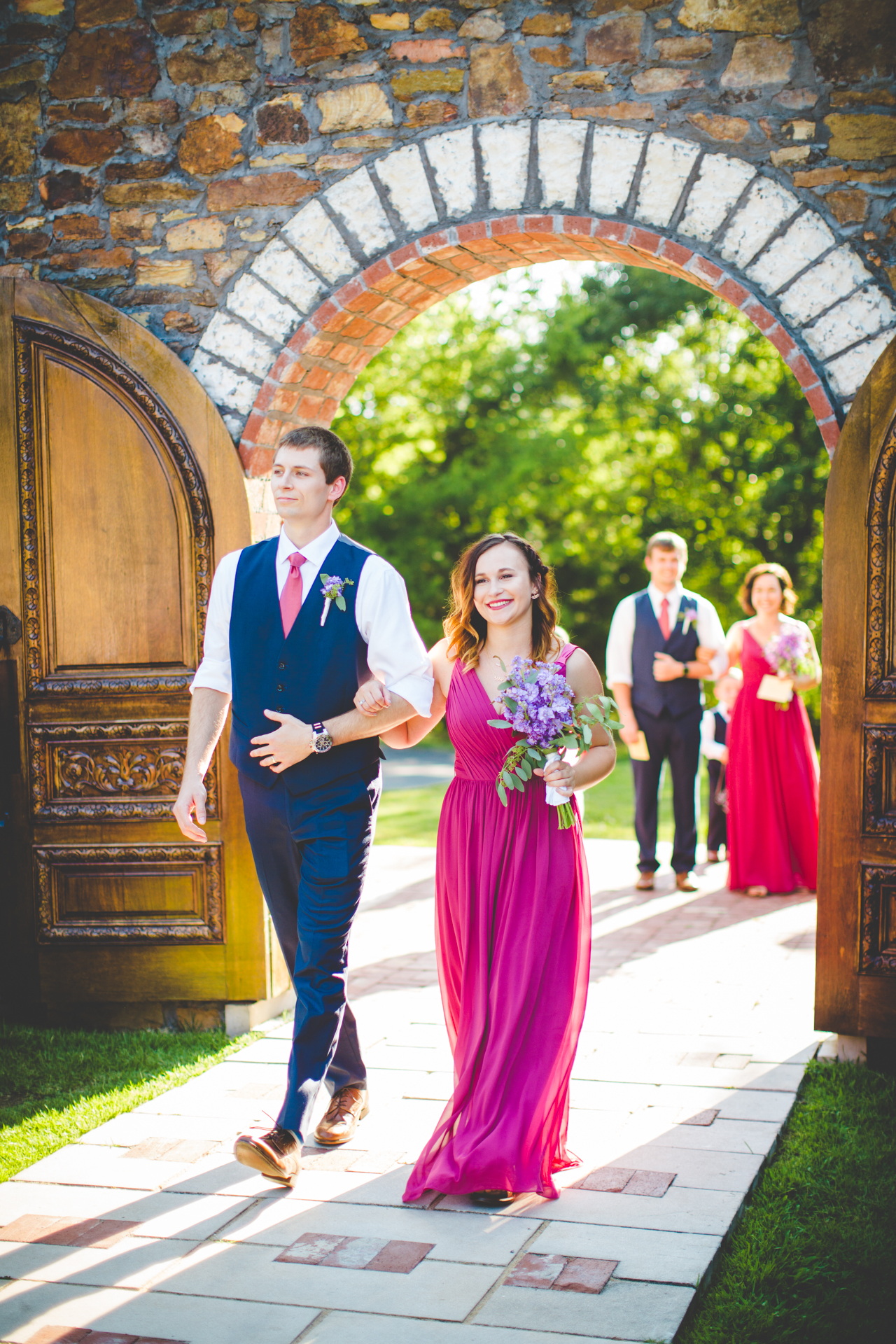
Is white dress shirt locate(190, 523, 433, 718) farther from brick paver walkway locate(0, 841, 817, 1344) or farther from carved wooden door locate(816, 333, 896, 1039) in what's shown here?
carved wooden door locate(816, 333, 896, 1039)

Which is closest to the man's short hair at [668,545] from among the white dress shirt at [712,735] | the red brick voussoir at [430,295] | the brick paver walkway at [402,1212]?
the white dress shirt at [712,735]

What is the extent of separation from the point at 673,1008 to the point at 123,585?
280 cm

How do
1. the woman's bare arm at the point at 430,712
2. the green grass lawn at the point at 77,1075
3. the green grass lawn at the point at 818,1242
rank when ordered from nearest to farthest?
the green grass lawn at the point at 818,1242, the woman's bare arm at the point at 430,712, the green grass lawn at the point at 77,1075

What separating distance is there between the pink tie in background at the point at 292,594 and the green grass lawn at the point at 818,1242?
2004 millimetres

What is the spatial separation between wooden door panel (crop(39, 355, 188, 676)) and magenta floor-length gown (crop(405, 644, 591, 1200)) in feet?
5.86

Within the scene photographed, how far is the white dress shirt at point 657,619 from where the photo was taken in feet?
22.7

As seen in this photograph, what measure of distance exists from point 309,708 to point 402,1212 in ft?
4.46

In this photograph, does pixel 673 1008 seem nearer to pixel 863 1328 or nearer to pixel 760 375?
pixel 863 1328

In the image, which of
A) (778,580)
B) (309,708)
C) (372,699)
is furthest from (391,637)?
(778,580)

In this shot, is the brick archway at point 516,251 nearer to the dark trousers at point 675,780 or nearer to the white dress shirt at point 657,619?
the white dress shirt at point 657,619

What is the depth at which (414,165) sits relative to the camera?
449 cm

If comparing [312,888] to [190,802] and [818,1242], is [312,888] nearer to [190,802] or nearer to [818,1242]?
[190,802]

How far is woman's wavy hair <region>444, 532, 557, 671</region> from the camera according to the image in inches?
134

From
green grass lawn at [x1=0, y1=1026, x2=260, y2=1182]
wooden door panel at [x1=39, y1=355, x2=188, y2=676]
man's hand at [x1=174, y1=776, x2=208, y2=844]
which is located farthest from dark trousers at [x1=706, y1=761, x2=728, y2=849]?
man's hand at [x1=174, y1=776, x2=208, y2=844]
